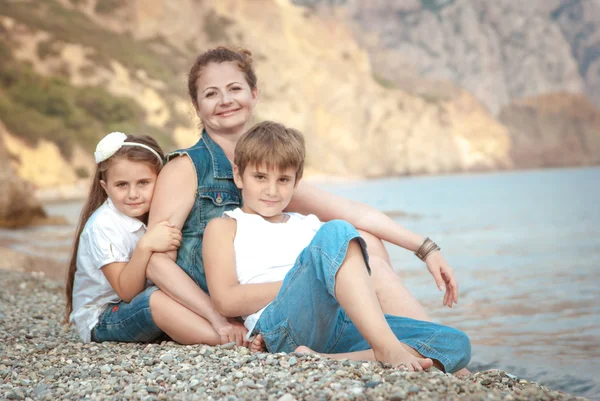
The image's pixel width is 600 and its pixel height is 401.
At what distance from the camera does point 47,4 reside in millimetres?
49406

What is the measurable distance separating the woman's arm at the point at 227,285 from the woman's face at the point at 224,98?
715 mm

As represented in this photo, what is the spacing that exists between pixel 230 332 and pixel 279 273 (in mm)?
361

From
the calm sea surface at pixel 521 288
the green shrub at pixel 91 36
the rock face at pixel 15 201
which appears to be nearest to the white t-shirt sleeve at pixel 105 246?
the calm sea surface at pixel 521 288

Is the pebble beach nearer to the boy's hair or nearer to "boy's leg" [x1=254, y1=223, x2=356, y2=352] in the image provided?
"boy's leg" [x1=254, y1=223, x2=356, y2=352]

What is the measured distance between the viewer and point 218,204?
332 cm

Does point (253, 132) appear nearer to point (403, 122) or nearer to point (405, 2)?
point (403, 122)

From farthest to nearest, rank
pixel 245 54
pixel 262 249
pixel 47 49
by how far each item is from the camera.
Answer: pixel 47 49 → pixel 245 54 → pixel 262 249

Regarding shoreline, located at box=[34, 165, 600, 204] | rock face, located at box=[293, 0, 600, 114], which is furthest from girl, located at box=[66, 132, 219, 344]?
rock face, located at box=[293, 0, 600, 114]

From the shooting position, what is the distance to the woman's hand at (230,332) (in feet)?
9.97

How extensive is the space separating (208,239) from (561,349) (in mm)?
3132

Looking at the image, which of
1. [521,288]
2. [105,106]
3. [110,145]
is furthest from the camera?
[105,106]

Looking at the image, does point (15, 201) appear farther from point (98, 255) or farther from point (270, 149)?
point (270, 149)

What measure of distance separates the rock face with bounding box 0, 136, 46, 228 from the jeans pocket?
12593 millimetres

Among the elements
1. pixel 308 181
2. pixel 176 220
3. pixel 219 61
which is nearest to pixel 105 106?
pixel 308 181
